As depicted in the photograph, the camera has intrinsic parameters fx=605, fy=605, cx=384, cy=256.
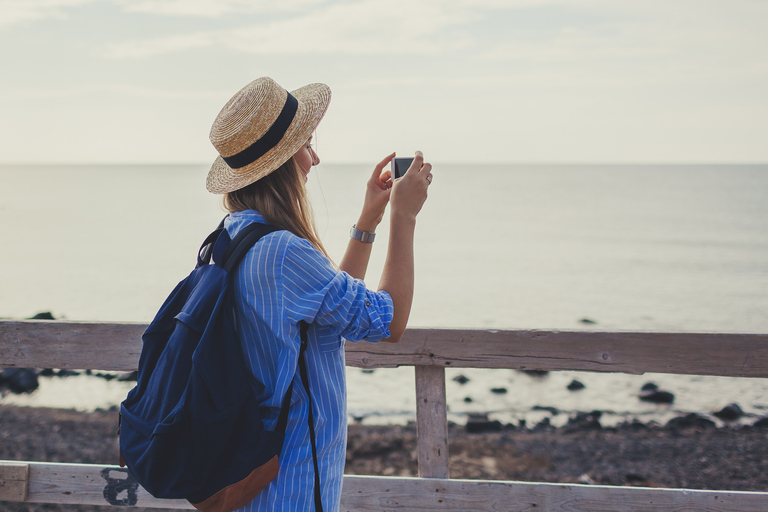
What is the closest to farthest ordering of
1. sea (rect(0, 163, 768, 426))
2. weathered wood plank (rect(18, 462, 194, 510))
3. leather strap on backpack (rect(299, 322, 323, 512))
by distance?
leather strap on backpack (rect(299, 322, 323, 512)) → weathered wood plank (rect(18, 462, 194, 510)) → sea (rect(0, 163, 768, 426))

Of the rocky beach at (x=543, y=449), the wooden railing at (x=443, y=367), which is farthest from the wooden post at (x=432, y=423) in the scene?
the rocky beach at (x=543, y=449)

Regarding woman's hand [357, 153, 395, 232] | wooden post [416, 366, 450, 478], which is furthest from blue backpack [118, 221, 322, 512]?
wooden post [416, 366, 450, 478]

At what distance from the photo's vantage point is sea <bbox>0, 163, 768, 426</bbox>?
9.38 m

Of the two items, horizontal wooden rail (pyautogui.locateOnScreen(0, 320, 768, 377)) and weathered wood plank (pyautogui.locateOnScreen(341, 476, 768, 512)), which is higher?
horizontal wooden rail (pyautogui.locateOnScreen(0, 320, 768, 377))

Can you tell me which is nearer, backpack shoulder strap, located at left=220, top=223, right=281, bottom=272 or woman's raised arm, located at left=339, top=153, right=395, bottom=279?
backpack shoulder strap, located at left=220, top=223, right=281, bottom=272

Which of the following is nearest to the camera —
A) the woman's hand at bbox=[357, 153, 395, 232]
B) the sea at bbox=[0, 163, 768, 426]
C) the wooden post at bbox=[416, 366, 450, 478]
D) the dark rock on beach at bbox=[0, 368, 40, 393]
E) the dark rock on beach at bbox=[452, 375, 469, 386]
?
the woman's hand at bbox=[357, 153, 395, 232]

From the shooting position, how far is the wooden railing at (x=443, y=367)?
2414 millimetres

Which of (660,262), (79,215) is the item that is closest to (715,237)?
(660,262)

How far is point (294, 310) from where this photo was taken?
4.62ft

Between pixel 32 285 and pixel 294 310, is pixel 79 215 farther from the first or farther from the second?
pixel 294 310

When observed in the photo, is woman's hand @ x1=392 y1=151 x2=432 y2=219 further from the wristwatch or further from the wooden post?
the wooden post

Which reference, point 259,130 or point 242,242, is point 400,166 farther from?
point 242,242

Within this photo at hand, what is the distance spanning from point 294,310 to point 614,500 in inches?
69.8

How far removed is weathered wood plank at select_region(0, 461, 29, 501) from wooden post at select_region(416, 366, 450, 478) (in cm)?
178
